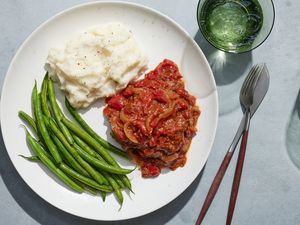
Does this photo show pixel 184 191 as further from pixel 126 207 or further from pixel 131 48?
pixel 131 48

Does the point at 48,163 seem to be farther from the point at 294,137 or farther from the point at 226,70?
the point at 294,137

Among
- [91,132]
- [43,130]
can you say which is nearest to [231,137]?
[91,132]

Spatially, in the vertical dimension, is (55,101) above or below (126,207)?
above

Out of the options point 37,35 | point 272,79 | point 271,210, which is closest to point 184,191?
point 271,210

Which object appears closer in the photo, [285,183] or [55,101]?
[55,101]

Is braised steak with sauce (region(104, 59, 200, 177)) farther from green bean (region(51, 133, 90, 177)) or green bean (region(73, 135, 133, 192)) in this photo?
green bean (region(51, 133, 90, 177))

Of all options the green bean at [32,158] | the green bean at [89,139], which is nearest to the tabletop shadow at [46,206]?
the green bean at [32,158]
